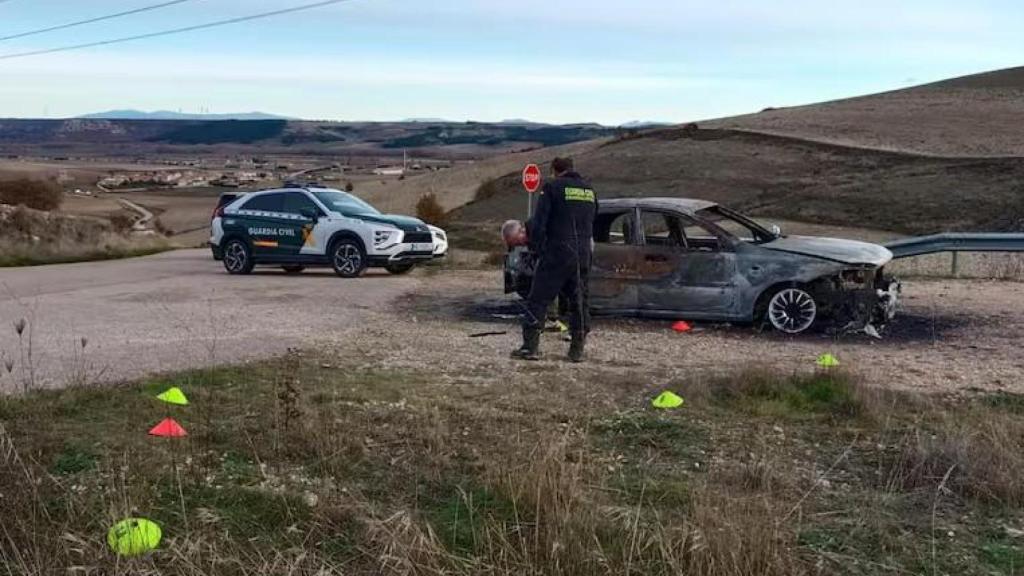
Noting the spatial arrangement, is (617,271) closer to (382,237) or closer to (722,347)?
(722,347)

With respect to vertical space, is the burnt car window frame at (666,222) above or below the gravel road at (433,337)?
above

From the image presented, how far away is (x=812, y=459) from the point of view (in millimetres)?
6125

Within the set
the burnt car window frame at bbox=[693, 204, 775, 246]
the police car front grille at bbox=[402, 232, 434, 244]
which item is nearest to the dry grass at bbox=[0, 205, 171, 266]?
the police car front grille at bbox=[402, 232, 434, 244]

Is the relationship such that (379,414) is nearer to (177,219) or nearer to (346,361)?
(346,361)

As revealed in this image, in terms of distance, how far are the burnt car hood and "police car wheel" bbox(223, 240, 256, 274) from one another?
10.7 m

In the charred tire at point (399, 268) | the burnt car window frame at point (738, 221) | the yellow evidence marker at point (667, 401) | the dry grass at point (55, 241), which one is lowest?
the dry grass at point (55, 241)

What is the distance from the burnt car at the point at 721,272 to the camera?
442 inches

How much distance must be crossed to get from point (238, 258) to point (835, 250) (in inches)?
459

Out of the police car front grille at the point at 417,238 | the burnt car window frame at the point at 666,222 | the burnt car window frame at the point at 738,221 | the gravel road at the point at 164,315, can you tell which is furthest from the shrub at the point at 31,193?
the burnt car window frame at the point at 738,221

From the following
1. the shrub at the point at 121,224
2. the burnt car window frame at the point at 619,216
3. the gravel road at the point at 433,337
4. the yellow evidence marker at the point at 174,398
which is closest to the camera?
the yellow evidence marker at the point at 174,398

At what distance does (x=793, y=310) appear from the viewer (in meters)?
11.4

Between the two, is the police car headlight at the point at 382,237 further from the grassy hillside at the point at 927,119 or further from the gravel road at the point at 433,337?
the grassy hillside at the point at 927,119

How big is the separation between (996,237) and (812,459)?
11.9 metres

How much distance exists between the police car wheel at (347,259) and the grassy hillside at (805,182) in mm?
25703
